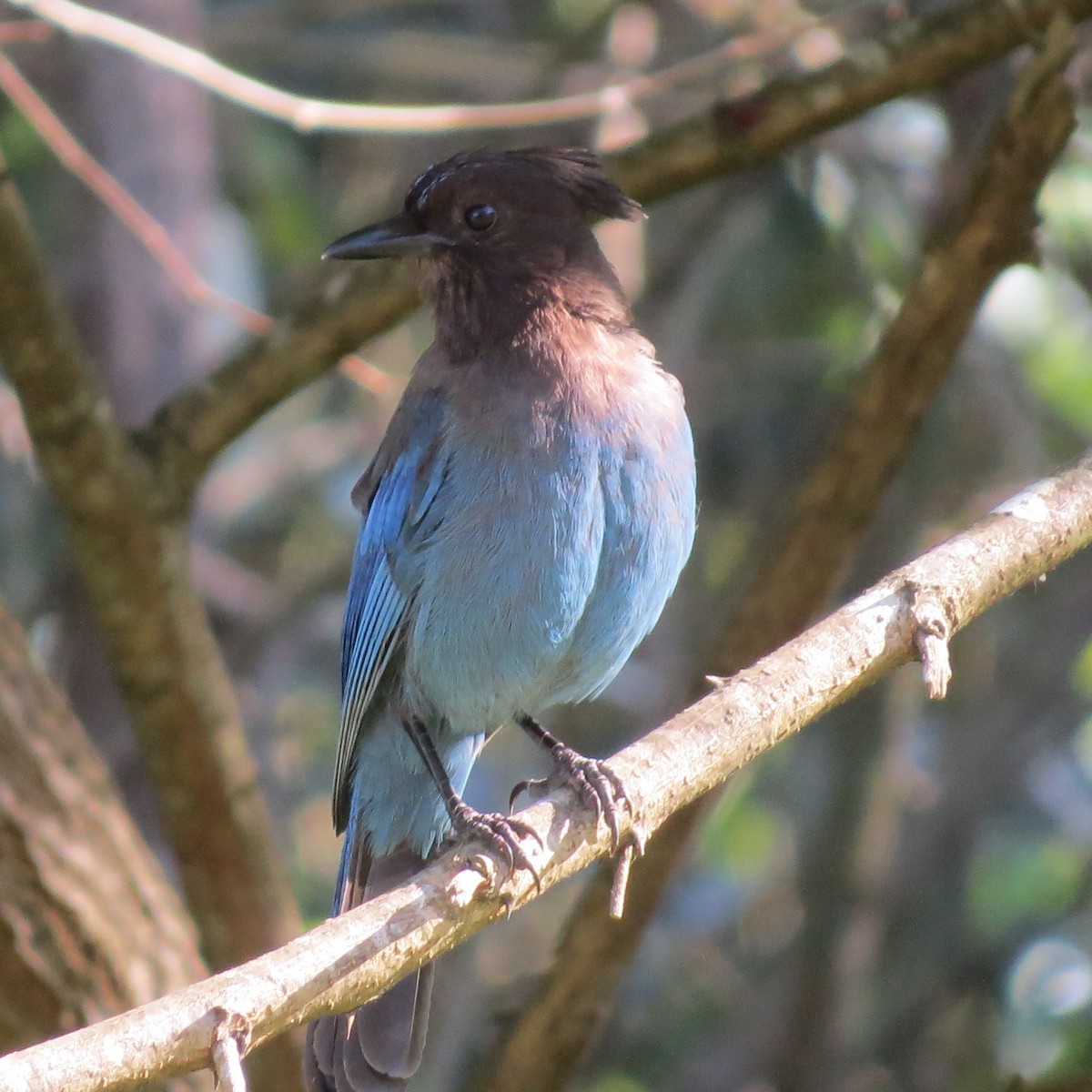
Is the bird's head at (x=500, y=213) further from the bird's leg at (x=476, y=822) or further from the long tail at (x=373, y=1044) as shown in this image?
the long tail at (x=373, y=1044)

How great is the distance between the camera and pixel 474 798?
7.02 meters

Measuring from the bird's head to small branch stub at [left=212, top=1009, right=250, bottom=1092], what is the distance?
230 centimetres

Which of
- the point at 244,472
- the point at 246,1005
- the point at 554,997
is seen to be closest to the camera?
the point at 246,1005

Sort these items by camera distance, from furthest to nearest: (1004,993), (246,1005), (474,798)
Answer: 1. (474,798)
2. (1004,993)
3. (246,1005)

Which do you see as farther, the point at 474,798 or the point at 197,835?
the point at 474,798

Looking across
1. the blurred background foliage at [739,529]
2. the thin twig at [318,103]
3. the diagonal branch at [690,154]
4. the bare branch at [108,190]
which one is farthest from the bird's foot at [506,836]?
the blurred background foliage at [739,529]

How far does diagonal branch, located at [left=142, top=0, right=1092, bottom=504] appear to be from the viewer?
446 cm

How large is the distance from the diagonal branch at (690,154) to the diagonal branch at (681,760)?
A: 4.70ft

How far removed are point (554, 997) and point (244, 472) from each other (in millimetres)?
3776

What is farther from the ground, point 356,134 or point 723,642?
point 356,134

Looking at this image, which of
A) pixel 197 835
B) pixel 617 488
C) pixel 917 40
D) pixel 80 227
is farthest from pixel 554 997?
pixel 80 227

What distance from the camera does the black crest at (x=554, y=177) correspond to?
4.38 metres

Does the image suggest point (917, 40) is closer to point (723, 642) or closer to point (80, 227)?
point (723, 642)

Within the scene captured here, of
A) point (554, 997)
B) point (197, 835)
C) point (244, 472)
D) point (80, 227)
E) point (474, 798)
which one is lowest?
point (554, 997)
